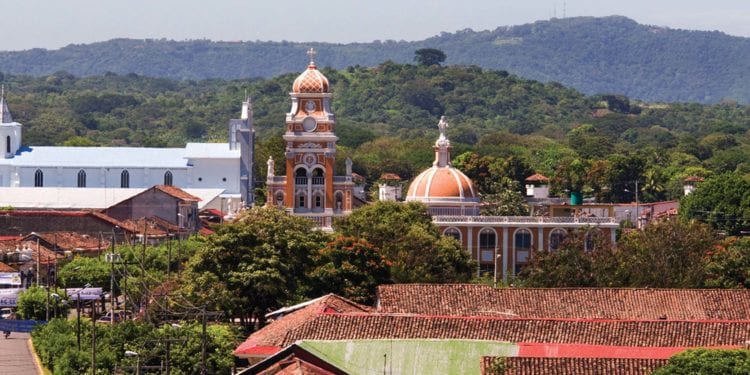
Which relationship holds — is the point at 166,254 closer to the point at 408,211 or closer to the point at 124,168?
the point at 408,211

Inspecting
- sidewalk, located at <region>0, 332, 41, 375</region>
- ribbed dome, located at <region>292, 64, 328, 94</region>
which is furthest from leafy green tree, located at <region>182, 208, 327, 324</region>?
ribbed dome, located at <region>292, 64, 328, 94</region>

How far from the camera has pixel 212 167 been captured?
138 metres

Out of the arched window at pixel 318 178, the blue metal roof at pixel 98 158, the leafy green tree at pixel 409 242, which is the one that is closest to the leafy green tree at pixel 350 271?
the leafy green tree at pixel 409 242

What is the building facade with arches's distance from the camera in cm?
10019

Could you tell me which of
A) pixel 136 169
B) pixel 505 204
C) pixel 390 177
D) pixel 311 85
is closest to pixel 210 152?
pixel 136 169

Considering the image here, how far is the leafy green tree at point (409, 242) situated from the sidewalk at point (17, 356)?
453 inches

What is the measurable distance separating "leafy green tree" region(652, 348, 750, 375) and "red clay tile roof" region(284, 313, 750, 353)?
13.0ft

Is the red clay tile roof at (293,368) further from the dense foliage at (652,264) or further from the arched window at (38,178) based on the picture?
the arched window at (38,178)

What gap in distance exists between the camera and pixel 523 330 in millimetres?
45438

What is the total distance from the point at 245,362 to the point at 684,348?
448 inches

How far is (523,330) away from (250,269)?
2116cm

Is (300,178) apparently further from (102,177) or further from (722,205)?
(102,177)

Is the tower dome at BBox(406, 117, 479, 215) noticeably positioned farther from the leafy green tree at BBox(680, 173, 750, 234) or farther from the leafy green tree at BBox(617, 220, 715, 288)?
the leafy green tree at BBox(680, 173, 750, 234)

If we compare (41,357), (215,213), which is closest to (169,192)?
(215,213)
